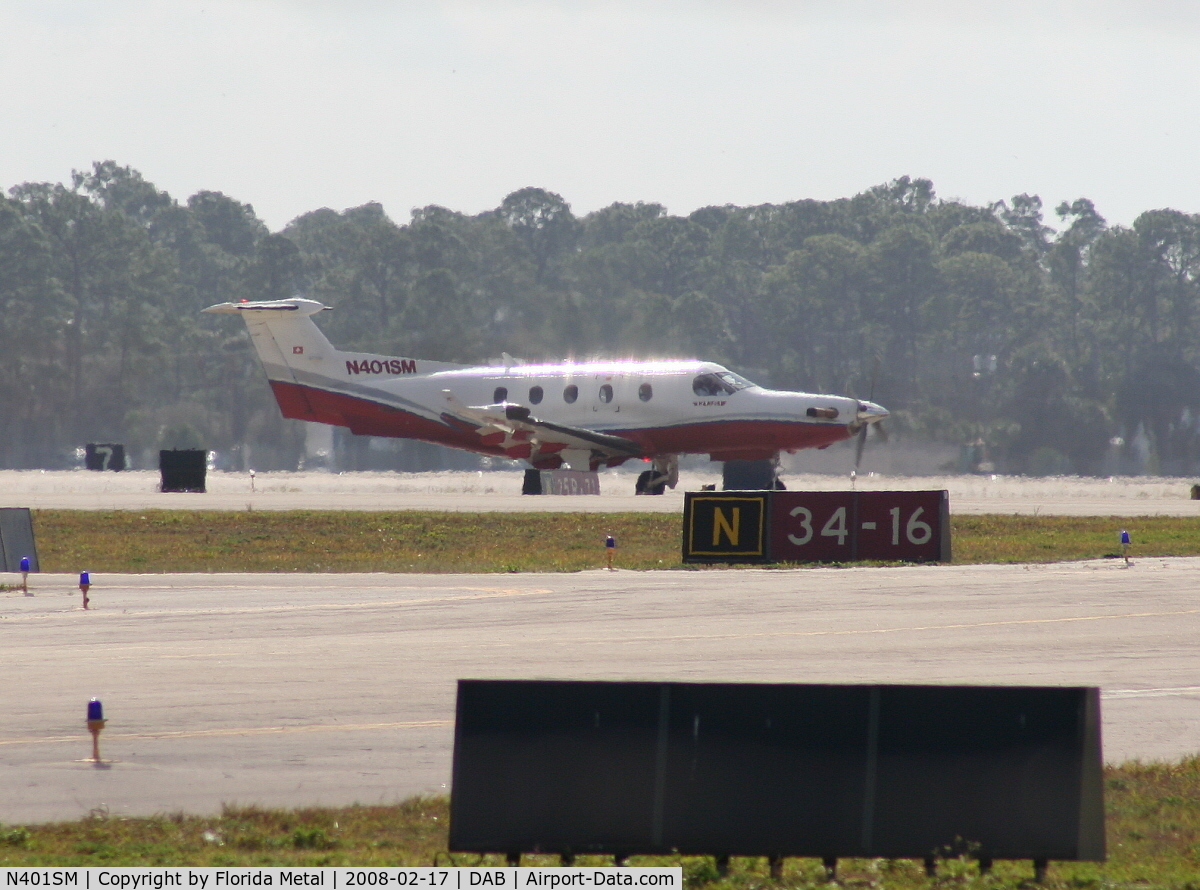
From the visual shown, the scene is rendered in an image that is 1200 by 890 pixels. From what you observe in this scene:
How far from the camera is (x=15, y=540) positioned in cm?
2527

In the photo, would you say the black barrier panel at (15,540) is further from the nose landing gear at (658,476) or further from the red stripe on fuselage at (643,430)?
the nose landing gear at (658,476)

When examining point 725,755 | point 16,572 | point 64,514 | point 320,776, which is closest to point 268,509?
point 64,514

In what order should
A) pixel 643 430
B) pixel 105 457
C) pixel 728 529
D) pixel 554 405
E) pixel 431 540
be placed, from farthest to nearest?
pixel 105 457, pixel 554 405, pixel 643 430, pixel 431 540, pixel 728 529

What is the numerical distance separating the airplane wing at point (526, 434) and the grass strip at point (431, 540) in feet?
24.7

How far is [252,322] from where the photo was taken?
47.6 m

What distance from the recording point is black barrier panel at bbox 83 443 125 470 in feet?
224

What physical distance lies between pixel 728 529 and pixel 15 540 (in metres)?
12.4

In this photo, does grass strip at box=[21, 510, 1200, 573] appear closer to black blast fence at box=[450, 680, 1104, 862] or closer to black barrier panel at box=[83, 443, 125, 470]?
black blast fence at box=[450, 680, 1104, 862]

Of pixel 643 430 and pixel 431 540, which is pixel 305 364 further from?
pixel 431 540

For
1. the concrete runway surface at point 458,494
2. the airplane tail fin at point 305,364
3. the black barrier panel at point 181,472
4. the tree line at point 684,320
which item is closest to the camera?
the concrete runway surface at point 458,494

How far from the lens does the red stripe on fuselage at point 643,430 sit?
41406 millimetres

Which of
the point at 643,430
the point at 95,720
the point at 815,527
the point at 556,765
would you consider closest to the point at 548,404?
the point at 643,430

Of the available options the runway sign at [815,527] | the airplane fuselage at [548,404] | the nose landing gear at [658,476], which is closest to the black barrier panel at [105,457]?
the airplane fuselage at [548,404]

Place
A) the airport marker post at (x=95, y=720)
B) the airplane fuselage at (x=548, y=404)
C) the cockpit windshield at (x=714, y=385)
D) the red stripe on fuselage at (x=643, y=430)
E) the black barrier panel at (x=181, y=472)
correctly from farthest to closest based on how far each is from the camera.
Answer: the black barrier panel at (x=181, y=472) → the cockpit windshield at (x=714, y=385) → the airplane fuselage at (x=548, y=404) → the red stripe on fuselage at (x=643, y=430) → the airport marker post at (x=95, y=720)
